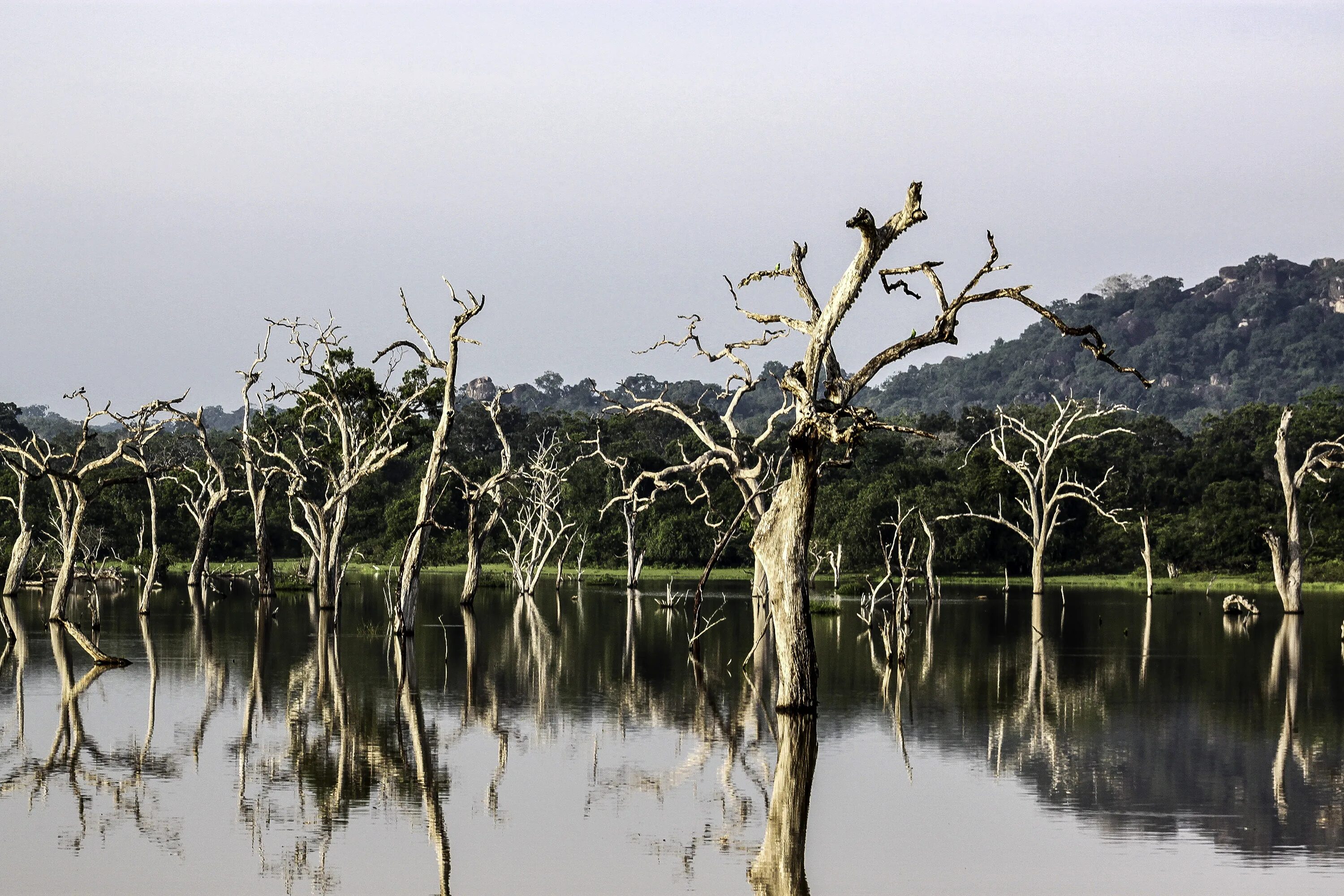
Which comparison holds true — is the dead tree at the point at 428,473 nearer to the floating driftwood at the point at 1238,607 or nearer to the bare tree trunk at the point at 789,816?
the bare tree trunk at the point at 789,816

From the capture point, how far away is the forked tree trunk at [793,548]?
20594mm

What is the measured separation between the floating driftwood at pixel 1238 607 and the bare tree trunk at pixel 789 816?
1191 inches

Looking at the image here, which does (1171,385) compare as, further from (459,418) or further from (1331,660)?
(1331,660)

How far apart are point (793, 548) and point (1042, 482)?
46.8 metres

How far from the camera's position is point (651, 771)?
19.0m

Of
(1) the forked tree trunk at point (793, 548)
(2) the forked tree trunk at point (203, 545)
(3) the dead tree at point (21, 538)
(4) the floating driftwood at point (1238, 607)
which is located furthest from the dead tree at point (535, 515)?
(1) the forked tree trunk at point (793, 548)

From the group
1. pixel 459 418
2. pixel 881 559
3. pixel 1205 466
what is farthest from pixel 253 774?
pixel 459 418

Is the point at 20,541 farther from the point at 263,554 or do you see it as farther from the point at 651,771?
the point at 651,771

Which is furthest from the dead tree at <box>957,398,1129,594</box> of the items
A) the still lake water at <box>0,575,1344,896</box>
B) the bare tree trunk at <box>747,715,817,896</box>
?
the bare tree trunk at <box>747,715,817,896</box>

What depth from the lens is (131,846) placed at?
14219 millimetres

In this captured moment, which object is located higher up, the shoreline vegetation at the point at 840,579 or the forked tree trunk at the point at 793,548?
the forked tree trunk at the point at 793,548

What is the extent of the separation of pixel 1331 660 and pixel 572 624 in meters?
19.4

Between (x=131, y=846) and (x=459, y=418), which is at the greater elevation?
(x=459, y=418)

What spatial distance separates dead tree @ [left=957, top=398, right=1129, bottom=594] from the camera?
191 ft
